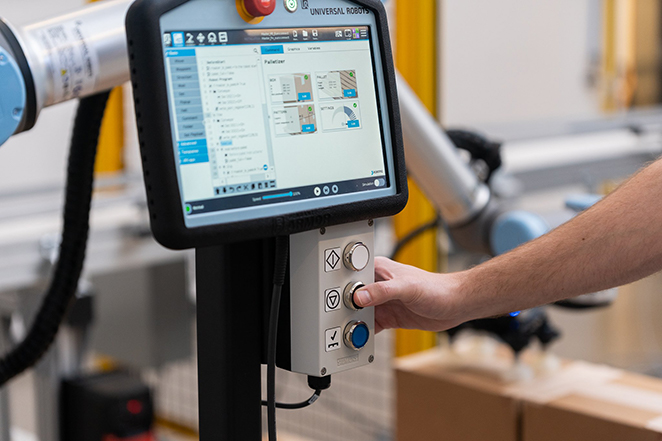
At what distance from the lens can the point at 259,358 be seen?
A: 67 cm

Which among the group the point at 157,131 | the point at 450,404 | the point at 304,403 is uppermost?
the point at 157,131

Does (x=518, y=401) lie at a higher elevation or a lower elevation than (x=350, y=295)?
lower

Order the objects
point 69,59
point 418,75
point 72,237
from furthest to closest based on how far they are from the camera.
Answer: point 418,75 → point 72,237 → point 69,59

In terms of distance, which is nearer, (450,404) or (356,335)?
(356,335)

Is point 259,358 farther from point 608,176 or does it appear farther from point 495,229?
point 608,176

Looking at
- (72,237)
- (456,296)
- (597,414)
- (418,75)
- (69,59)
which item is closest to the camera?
(69,59)

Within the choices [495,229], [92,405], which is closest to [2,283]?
[92,405]

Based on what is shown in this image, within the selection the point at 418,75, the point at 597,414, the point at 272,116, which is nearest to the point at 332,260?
the point at 272,116

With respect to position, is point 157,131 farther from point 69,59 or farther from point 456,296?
point 456,296

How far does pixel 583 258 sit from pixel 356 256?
0.23m

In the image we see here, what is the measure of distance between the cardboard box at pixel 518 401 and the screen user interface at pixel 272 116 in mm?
559

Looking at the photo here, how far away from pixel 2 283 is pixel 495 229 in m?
0.99

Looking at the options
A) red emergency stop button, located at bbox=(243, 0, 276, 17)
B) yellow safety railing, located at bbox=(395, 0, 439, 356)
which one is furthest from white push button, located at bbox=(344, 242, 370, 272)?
yellow safety railing, located at bbox=(395, 0, 439, 356)

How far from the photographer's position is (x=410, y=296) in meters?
0.72
